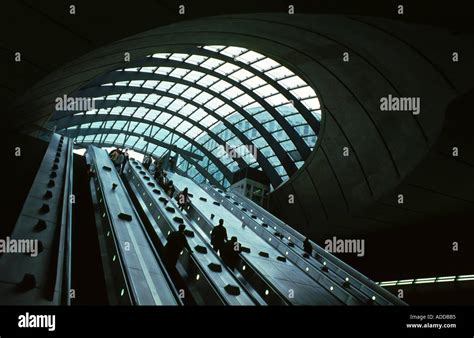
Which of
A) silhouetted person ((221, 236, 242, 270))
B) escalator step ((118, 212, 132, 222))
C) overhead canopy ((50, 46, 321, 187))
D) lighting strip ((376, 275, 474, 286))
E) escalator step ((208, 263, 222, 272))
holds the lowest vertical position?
lighting strip ((376, 275, 474, 286))

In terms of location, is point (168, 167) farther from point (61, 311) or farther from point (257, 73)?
point (61, 311)

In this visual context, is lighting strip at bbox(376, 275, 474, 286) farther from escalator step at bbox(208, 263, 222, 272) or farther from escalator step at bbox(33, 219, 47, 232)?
escalator step at bbox(33, 219, 47, 232)

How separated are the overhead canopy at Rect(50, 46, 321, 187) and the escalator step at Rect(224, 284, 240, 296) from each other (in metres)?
18.5

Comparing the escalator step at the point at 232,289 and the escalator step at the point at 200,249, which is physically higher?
the escalator step at the point at 200,249

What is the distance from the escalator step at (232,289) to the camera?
6.71m

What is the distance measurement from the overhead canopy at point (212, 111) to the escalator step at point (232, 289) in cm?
1854

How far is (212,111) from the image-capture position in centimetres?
3806

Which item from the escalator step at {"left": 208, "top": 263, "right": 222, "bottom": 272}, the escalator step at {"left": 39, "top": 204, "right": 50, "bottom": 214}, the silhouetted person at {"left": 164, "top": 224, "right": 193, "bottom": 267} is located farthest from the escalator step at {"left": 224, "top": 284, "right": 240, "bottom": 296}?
the escalator step at {"left": 39, "top": 204, "right": 50, "bottom": 214}

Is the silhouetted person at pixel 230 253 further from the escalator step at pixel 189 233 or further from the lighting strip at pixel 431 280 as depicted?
the lighting strip at pixel 431 280

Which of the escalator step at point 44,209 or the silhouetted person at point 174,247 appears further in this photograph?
the silhouetted person at point 174,247

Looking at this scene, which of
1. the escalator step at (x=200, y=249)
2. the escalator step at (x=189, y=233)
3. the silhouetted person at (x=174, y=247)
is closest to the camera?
the silhouetted person at (x=174, y=247)

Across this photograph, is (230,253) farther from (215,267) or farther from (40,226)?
(40,226)

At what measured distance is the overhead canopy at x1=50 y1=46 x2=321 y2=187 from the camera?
89.1 feet

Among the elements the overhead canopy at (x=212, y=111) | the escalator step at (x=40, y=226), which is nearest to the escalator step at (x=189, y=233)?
the escalator step at (x=40, y=226)
